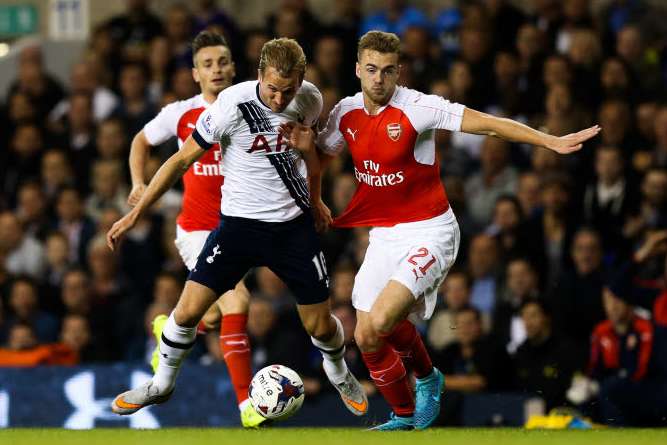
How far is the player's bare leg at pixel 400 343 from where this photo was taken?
852 cm

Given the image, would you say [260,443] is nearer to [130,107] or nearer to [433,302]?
[433,302]

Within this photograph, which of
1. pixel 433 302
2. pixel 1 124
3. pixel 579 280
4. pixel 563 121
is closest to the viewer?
pixel 433 302

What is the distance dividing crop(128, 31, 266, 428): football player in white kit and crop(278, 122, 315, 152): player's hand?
793mm

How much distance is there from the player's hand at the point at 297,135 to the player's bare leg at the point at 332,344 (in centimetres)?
92

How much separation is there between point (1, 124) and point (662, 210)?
705cm

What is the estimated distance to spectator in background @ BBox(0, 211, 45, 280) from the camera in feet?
46.1

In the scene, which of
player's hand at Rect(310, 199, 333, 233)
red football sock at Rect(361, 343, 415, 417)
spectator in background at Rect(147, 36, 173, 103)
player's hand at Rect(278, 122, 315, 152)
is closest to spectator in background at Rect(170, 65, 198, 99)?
spectator in background at Rect(147, 36, 173, 103)

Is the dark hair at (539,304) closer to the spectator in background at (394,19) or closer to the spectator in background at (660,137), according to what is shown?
the spectator in background at (660,137)

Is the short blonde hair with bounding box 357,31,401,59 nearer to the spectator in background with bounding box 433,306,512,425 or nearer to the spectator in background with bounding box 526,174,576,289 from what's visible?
the spectator in background with bounding box 433,306,512,425

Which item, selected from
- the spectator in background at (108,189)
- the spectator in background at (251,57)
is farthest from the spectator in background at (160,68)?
the spectator in background at (108,189)

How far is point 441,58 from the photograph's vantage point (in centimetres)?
1437

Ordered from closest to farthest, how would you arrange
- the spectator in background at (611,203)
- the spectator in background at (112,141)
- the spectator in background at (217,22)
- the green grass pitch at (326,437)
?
the green grass pitch at (326,437) < the spectator in background at (611,203) < the spectator in background at (112,141) < the spectator in background at (217,22)

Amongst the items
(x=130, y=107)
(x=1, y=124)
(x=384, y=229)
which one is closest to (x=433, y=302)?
(x=384, y=229)

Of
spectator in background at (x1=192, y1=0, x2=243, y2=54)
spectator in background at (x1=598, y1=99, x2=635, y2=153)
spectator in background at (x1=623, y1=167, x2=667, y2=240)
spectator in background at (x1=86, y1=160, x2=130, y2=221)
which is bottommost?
spectator in background at (x1=86, y1=160, x2=130, y2=221)
